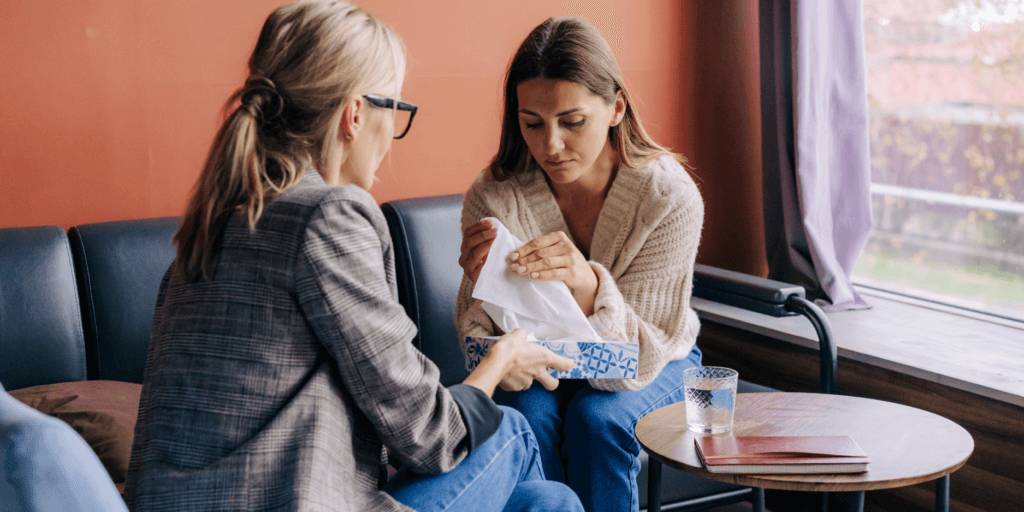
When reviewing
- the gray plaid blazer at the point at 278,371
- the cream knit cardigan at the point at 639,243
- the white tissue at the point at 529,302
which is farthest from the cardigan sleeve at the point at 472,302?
the gray plaid blazer at the point at 278,371

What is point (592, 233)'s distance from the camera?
76.3 inches

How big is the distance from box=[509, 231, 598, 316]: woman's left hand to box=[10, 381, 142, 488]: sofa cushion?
788mm

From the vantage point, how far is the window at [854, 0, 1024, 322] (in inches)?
94.5

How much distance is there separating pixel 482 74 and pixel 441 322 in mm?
787

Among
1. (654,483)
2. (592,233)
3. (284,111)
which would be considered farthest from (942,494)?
(284,111)

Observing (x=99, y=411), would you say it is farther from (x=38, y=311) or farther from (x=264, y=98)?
(x=264, y=98)

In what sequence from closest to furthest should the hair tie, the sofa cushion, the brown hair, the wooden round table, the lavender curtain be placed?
the hair tie → the wooden round table → the sofa cushion → the brown hair → the lavender curtain

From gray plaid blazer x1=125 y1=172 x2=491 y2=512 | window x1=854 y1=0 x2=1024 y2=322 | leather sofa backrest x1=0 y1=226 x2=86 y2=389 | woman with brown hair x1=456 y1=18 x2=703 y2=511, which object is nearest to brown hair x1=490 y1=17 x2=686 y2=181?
woman with brown hair x1=456 y1=18 x2=703 y2=511

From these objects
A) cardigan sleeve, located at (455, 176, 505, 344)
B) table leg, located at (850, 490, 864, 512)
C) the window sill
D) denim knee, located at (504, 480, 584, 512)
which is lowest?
the window sill

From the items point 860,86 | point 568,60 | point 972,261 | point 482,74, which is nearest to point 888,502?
point 972,261

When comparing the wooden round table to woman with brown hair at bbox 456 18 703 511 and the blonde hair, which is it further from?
the blonde hair

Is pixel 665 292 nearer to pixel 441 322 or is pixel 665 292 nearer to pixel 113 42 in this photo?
pixel 441 322

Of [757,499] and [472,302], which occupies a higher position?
[472,302]

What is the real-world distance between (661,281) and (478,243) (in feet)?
1.41
